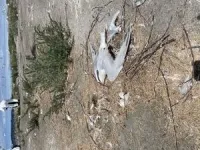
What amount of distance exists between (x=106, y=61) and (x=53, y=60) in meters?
0.86

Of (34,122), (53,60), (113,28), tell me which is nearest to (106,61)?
(113,28)

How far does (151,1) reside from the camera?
390 centimetres

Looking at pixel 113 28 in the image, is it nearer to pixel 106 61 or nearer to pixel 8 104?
pixel 106 61

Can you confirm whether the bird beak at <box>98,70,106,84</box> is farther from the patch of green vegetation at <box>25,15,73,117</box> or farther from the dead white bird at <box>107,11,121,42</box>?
the patch of green vegetation at <box>25,15,73,117</box>

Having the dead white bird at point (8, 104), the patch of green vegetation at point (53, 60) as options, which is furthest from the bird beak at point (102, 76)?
the dead white bird at point (8, 104)

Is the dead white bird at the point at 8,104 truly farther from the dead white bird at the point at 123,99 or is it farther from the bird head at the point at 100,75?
the dead white bird at the point at 123,99

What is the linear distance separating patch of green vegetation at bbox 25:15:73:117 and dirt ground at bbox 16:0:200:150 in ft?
0.32

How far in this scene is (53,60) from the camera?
197 inches

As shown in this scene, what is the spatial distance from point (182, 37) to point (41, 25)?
237 cm

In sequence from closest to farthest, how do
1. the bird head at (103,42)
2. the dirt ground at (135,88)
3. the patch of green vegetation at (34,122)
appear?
1. the dirt ground at (135,88)
2. the bird head at (103,42)
3. the patch of green vegetation at (34,122)

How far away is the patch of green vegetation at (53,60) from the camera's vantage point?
4926mm

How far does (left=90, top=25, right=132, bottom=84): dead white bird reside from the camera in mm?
4152

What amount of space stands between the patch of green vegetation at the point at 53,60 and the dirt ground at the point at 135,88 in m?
0.10

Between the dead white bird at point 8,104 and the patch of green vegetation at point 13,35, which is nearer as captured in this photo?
the dead white bird at point 8,104
